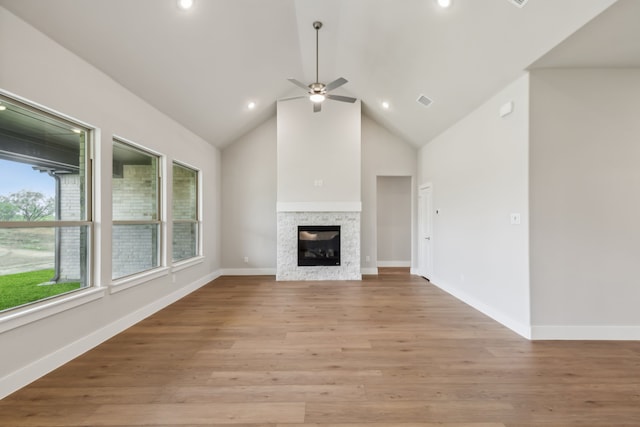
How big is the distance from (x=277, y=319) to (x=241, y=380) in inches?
53.2

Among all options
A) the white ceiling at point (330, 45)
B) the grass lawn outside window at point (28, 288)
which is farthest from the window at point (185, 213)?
the grass lawn outside window at point (28, 288)

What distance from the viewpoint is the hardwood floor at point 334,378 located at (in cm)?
178

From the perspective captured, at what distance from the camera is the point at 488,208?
3.63 metres

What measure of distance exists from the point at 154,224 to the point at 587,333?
17.4 feet

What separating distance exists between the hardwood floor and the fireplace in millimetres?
2285

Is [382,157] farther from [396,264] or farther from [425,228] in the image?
[396,264]

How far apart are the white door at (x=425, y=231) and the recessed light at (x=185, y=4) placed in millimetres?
4750

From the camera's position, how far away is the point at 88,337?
2.66 metres

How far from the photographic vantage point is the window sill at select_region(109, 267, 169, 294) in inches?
119

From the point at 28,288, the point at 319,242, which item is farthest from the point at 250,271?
the point at 28,288

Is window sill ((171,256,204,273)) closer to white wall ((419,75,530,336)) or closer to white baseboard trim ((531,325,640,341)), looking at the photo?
white wall ((419,75,530,336))

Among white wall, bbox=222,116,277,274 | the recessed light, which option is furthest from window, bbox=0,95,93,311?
white wall, bbox=222,116,277,274

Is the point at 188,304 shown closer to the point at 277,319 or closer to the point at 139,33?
the point at 277,319

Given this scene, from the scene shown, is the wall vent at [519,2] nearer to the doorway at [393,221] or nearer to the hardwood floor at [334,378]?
the hardwood floor at [334,378]
